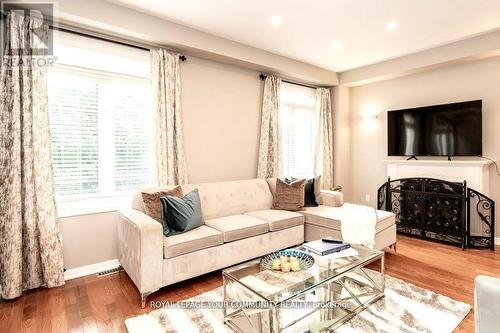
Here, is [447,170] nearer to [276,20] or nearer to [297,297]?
[276,20]

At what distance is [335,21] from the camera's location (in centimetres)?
318

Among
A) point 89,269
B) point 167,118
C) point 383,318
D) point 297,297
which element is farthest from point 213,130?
point 383,318

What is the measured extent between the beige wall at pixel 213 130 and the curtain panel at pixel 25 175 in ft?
1.27

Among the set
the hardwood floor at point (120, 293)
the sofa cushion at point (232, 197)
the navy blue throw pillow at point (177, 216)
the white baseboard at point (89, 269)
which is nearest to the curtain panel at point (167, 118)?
the sofa cushion at point (232, 197)

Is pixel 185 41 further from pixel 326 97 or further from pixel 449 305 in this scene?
pixel 449 305

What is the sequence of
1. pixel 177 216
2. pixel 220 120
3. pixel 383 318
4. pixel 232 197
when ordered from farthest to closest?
pixel 220 120, pixel 232 197, pixel 177 216, pixel 383 318

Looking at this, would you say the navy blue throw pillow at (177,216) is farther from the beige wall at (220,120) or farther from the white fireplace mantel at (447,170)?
the white fireplace mantel at (447,170)

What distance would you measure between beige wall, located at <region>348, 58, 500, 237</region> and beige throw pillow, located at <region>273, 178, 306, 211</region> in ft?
6.65

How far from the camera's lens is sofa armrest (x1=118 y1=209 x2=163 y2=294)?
2.30m

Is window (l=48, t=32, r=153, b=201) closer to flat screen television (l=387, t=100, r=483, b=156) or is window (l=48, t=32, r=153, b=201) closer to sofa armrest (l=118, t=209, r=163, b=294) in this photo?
sofa armrest (l=118, t=209, r=163, b=294)

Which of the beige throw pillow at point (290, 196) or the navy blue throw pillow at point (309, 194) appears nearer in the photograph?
the beige throw pillow at point (290, 196)

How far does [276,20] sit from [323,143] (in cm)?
260

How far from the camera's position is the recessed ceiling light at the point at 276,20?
3083 millimetres

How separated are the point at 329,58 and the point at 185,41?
7.60 feet
